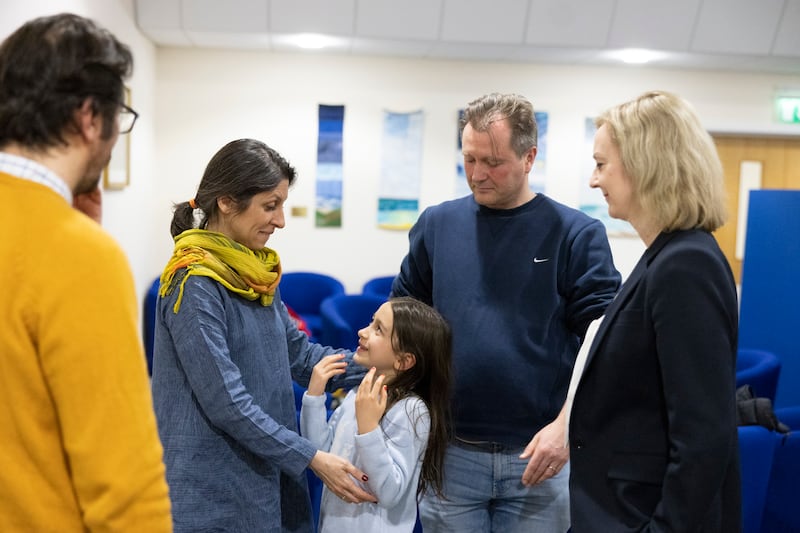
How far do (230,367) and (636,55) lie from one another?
516 centimetres

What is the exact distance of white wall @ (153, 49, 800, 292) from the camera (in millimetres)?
6043

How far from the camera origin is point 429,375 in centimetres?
202

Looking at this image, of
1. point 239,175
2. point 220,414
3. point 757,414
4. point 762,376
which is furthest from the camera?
point 762,376

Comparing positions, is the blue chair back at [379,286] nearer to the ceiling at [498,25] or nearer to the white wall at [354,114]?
the white wall at [354,114]

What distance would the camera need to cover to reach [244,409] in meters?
1.64

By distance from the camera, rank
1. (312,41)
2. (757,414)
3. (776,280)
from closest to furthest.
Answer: (757,414)
(776,280)
(312,41)

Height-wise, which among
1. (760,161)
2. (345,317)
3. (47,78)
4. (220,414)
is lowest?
(345,317)

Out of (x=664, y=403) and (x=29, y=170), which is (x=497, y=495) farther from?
(x=29, y=170)

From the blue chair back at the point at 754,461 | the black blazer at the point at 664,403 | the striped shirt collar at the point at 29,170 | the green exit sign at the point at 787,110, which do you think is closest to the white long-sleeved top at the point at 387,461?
the black blazer at the point at 664,403

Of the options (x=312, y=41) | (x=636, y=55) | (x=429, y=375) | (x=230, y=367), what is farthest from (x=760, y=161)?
(x=230, y=367)

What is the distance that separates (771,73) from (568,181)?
2.00 meters

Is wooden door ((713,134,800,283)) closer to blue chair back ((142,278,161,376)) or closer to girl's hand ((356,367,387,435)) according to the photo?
blue chair back ((142,278,161,376))

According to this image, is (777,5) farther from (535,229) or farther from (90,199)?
(90,199)

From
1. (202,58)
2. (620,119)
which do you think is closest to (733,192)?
(202,58)
